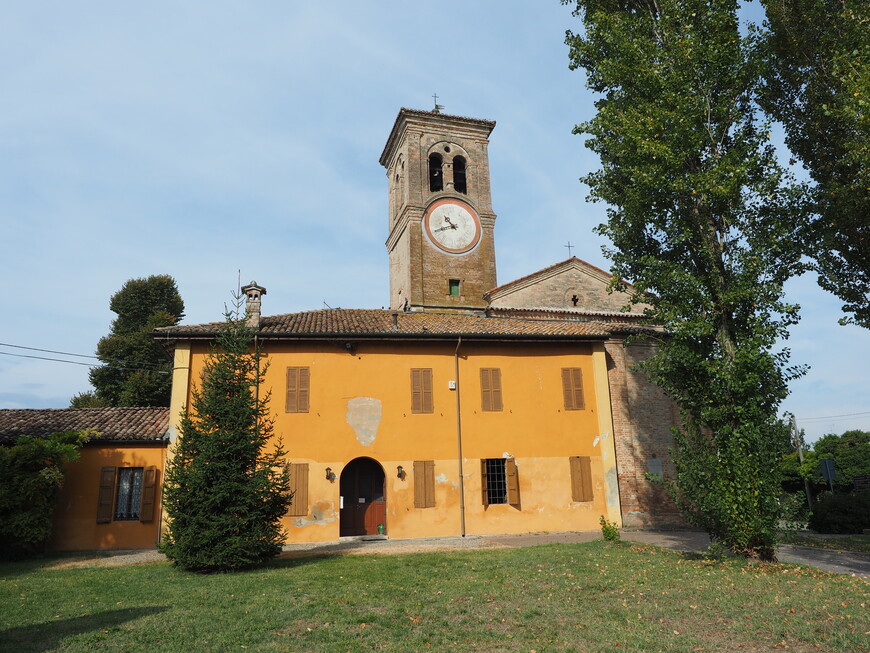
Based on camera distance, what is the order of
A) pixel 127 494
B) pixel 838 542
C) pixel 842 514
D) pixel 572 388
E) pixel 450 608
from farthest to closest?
1. pixel 572 388
2. pixel 842 514
3. pixel 127 494
4. pixel 838 542
5. pixel 450 608

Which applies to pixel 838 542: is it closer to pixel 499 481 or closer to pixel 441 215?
pixel 499 481

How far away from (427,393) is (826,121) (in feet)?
37.2

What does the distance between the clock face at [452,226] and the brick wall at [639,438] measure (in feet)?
34.9

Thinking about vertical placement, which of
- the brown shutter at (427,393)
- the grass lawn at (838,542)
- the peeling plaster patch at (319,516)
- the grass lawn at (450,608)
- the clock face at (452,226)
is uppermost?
the clock face at (452,226)

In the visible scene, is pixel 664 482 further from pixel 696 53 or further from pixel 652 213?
pixel 696 53

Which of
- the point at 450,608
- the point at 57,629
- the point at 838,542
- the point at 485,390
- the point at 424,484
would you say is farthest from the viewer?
the point at 485,390

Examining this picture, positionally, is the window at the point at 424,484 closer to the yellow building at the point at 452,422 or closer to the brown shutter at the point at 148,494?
the yellow building at the point at 452,422

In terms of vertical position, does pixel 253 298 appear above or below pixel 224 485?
above

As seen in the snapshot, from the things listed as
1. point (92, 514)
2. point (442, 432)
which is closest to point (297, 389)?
point (442, 432)

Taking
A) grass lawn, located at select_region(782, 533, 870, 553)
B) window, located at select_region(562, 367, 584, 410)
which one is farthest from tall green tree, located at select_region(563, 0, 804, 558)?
window, located at select_region(562, 367, 584, 410)

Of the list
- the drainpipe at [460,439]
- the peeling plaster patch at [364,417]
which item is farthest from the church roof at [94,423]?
the drainpipe at [460,439]

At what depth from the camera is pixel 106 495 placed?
15.6 metres

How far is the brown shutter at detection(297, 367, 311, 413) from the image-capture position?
16.4 meters

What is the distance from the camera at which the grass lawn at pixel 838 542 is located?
12.5 meters
